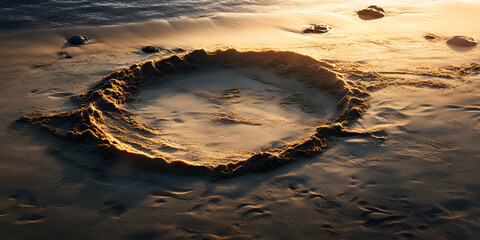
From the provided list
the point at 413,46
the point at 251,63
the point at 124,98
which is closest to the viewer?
the point at 124,98

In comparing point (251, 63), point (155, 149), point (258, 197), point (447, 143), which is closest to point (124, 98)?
point (155, 149)

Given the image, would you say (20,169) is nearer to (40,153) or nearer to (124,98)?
(40,153)

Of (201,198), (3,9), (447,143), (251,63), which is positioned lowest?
(201,198)

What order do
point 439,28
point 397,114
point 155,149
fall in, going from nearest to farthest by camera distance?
point 155,149 → point 397,114 → point 439,28

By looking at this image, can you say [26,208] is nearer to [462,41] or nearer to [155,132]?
[155,132]

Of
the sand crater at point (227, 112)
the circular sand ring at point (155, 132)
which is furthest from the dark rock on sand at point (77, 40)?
the sand crater at point (227, 112)

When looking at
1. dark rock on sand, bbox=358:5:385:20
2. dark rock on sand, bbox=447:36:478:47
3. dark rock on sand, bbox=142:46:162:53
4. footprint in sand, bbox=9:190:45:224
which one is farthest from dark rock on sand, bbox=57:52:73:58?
dark rock on sand, bbox=447:36:478:47

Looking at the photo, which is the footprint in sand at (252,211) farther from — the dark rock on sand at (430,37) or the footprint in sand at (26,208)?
the dark rock on sand at (430,37)
